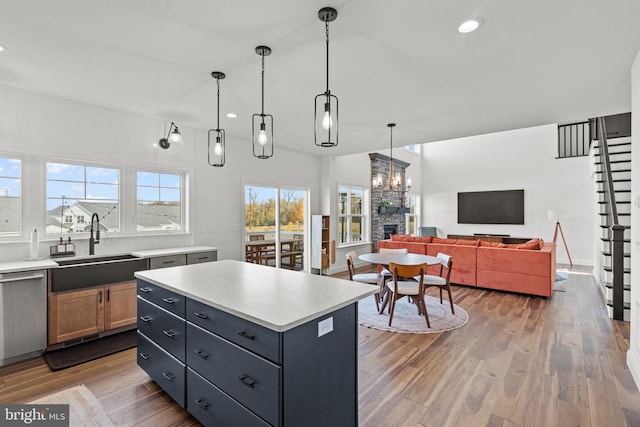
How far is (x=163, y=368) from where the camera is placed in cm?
225

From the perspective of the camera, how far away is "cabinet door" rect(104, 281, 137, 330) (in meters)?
3.35

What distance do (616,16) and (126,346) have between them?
495 centimetres

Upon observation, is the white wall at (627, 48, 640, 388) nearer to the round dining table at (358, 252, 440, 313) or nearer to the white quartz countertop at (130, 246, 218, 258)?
the round dining table at (358, 252, 440, 313)

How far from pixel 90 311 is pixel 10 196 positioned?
149cm

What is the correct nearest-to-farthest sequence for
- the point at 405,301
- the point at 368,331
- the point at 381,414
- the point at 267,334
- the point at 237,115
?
the point at 267,334
the point at 381,414
the point at 368,331
the point at 237,115
the point at 405,301

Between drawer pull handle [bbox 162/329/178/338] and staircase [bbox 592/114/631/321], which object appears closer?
drawer pull handle [bbox 162/329/178/338]

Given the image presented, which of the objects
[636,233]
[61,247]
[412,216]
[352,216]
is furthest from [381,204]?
[61,247]

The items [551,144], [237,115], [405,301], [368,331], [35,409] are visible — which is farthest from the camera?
[551,144]

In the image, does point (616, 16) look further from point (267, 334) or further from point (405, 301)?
point (405, 301)

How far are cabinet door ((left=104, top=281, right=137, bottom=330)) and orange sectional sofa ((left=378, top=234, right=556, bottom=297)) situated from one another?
4650mm

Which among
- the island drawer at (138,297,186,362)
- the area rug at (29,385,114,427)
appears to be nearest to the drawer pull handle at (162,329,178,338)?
the island drawer at (138,297,186,362)

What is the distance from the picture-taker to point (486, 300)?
482cm

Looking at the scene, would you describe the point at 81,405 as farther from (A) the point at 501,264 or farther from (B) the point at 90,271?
(A) the point at 501,264

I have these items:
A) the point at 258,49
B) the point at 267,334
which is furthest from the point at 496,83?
the point at 267,334
